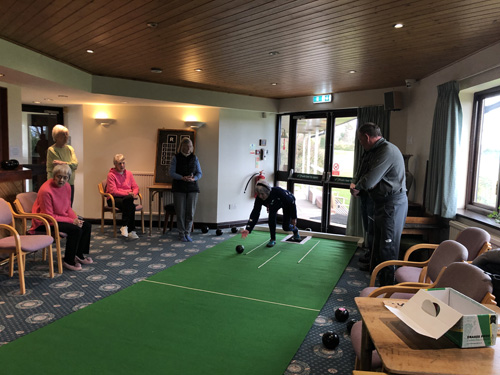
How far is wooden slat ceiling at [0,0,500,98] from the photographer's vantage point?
2.92 meters

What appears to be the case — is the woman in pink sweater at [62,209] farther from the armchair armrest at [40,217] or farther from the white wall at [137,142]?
the white wall at [137,142]

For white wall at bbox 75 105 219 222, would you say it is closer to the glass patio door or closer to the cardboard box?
the glass patio door

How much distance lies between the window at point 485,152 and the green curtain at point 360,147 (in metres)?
1.58

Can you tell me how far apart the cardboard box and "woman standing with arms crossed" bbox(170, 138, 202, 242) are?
15.6 ft

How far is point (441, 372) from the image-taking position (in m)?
1.31

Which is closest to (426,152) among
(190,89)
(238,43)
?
(238,43)

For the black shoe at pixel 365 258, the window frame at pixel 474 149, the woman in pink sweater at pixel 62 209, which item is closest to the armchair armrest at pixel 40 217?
the woman in pink sweater at pixel 62 209

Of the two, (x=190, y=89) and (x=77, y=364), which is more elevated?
(x=190, y=89)

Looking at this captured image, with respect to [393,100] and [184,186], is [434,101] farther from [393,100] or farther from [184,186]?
[184,186]

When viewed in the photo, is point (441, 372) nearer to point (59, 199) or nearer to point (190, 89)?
point (59, 199)

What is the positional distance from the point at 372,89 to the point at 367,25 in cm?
323

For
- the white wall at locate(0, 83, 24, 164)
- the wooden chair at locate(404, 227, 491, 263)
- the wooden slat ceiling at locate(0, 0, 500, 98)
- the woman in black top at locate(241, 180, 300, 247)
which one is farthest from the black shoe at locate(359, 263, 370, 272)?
the white wall at locate(0, 83, 24, 164)

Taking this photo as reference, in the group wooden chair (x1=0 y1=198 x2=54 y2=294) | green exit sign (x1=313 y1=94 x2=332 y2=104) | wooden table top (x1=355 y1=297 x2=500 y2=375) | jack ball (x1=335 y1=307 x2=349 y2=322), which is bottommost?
jack ball (x1=335 y1=307 x2=349 y2=322)

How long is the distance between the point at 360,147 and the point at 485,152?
2.04m
